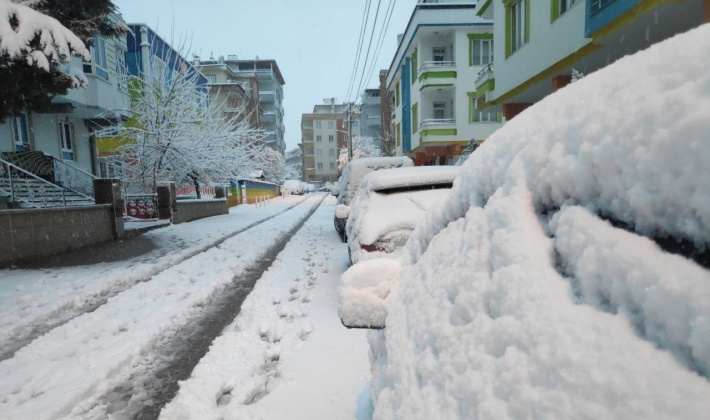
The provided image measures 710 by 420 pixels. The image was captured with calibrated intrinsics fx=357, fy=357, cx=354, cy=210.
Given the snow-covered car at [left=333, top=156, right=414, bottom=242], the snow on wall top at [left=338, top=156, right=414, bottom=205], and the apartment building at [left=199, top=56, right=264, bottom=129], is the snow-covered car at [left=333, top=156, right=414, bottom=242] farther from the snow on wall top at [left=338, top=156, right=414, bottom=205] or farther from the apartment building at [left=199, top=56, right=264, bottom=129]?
the apartment building at [left=199, top=56, right=264, bottom=129]

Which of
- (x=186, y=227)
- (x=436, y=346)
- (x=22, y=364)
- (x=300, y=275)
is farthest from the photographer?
(x=186, y=227)

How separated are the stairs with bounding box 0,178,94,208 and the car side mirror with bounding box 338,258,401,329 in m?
12.4

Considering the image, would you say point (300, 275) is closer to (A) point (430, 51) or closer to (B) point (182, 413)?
(B) point (182, 413)

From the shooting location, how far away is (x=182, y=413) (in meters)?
2.40

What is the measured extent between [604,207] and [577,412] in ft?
1.18

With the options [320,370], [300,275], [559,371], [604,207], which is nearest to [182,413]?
[320,370]

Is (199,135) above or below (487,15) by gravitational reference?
below

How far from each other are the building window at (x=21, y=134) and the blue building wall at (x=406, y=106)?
878 inches

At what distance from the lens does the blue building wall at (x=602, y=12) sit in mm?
6297

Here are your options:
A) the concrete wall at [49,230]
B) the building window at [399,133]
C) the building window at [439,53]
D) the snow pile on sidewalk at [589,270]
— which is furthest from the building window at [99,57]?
the building window at [399,133]

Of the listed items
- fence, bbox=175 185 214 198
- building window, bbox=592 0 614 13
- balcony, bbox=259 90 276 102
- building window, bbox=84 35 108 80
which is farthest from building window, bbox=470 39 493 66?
balcony, bbox=259 90 276 102

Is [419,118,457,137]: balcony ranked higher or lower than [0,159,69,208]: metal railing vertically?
higher

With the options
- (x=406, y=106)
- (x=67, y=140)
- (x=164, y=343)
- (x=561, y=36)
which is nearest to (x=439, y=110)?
(x=406, y=106)

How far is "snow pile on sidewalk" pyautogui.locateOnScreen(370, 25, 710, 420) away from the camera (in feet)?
1.65
